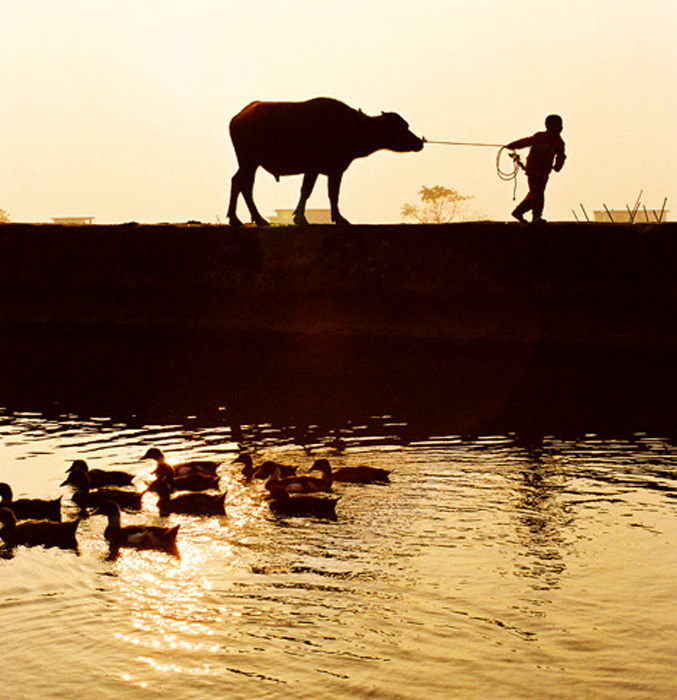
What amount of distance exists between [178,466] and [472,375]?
7.35 m

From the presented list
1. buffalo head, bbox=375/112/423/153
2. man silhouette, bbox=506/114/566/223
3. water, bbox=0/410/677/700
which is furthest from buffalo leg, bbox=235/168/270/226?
water, bbox=0/410/677/700

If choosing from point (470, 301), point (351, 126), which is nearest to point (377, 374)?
point (470, 301)

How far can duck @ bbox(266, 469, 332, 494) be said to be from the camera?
1212 cm

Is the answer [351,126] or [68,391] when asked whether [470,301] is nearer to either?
[351,126]

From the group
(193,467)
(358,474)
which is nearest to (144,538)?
(193,467)

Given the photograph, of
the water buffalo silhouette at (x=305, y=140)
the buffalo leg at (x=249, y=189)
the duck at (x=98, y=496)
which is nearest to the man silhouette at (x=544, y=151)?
the water buffalo silhouette at (x=305, y=140)

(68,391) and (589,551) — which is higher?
(68,391)

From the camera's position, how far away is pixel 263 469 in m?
13.0

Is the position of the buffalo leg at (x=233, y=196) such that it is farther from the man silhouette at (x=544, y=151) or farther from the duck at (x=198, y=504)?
the duck at (x=198, y=504)

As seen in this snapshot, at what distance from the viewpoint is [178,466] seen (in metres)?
12.9

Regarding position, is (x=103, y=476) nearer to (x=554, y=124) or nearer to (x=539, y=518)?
(x=539, y=518)

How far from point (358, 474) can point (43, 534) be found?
10.6 feet

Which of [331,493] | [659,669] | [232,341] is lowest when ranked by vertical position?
[659,669]

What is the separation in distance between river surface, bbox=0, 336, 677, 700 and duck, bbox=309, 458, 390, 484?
184 mm
